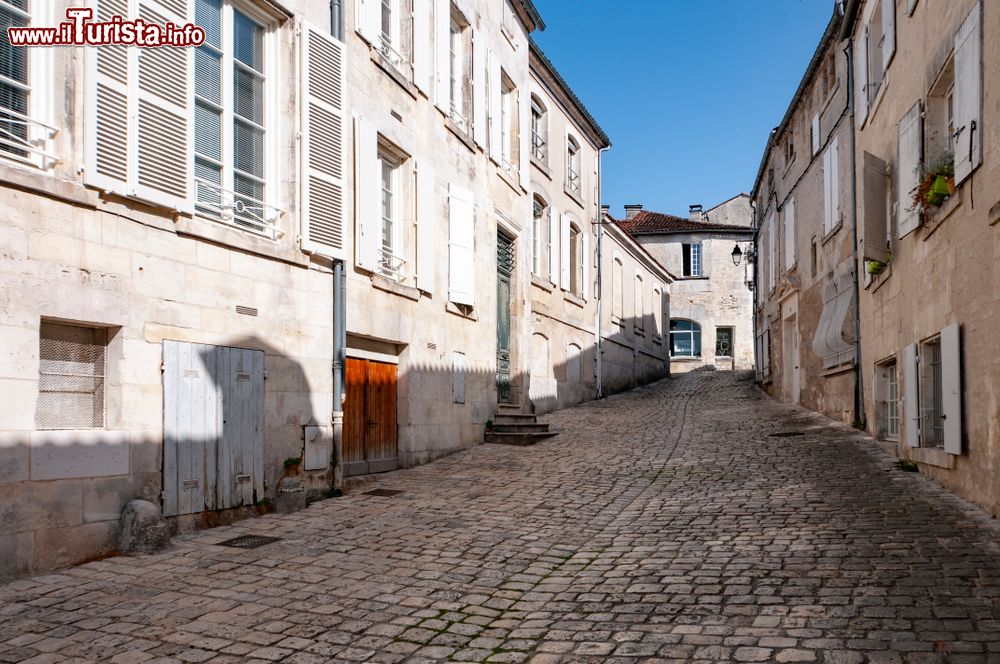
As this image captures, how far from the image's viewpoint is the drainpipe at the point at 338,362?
9.41 m

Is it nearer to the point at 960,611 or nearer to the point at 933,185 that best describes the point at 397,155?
the point at 933,185

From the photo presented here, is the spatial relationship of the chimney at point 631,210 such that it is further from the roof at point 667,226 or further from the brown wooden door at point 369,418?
the brown wooden door at point 369,418

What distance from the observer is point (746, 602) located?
17.5 ft

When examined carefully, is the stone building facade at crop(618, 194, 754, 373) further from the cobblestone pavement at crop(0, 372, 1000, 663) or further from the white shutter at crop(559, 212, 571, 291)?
the cobblestone pavement at crop(0, 372, 1000, 663)

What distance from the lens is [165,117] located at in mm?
7176

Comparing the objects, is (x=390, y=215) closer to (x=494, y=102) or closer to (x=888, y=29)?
(x=494, y=102)

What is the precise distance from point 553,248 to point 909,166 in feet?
33.2

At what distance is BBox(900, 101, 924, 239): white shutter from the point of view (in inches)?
366

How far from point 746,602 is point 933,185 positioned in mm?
5148

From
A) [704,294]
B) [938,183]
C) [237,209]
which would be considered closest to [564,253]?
[938,183]

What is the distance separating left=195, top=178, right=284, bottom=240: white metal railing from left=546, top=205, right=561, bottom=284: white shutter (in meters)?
10.8

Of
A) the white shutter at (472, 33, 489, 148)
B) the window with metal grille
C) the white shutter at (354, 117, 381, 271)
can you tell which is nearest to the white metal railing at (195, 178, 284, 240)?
the white shutter at (354, 117, 381, 271)

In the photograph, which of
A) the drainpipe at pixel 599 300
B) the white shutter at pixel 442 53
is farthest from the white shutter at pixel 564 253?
the white shutter at pixel 442 53

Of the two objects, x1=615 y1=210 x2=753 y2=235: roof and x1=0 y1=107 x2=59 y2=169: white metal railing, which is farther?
x1=615 y1=210 x2=753 y2=235: roof
